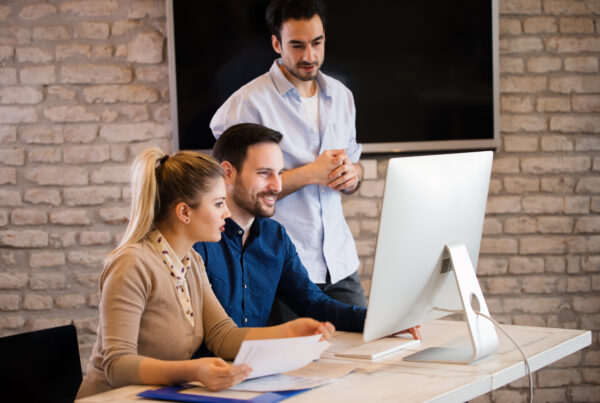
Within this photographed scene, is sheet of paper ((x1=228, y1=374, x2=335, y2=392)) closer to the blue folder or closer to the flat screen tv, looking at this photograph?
the blue folder

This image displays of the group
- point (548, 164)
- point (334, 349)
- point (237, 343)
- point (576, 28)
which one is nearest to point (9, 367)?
point (237, 343)

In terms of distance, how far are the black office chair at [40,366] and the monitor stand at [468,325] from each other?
81 cm

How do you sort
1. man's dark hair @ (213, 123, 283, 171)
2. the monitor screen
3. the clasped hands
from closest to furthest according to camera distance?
the monitor screen < man's dark hair @ (213, 123, 283, 171) < the clasped hands

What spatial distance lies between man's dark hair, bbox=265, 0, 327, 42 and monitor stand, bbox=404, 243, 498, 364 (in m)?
1.17

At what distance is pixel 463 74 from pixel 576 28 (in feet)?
1.79

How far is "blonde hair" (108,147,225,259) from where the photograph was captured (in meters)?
1.52

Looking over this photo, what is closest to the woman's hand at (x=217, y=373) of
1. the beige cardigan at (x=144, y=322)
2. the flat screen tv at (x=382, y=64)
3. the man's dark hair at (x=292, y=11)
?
the beige cardigan at (x=144, y=322)

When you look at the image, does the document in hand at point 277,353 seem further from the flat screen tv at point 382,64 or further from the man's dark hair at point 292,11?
the flat screen tv at point 382,64

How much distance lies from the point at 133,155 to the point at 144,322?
1.65 metres

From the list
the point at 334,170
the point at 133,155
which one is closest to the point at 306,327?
the point at 334,170

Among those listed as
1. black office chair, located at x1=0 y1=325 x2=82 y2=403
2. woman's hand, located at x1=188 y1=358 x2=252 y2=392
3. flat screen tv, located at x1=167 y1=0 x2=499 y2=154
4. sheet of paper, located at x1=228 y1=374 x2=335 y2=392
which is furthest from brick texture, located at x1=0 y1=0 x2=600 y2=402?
woman's hand, located at x1=188 y1=358 x2=252 y2=392

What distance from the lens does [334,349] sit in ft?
5.23

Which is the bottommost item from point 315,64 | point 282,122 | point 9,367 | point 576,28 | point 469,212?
point 9,367

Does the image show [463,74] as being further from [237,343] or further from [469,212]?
[237,343]
